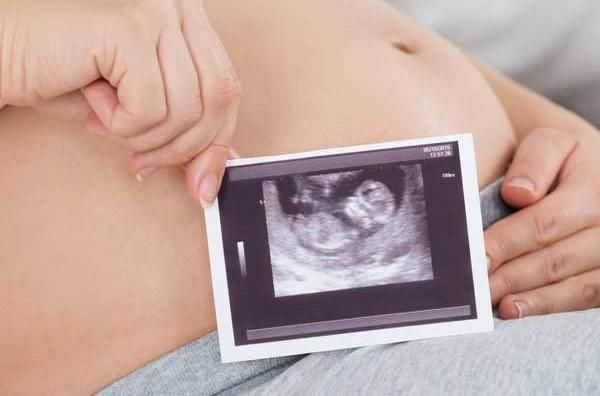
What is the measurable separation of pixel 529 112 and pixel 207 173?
0.65m

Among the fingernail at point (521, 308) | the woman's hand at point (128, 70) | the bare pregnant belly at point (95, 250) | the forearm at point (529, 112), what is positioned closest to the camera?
the woman's hand at point (128, 70)

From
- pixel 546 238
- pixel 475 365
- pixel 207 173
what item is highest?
pixel 207 173

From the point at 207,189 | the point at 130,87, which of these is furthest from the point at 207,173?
the point at 130,87

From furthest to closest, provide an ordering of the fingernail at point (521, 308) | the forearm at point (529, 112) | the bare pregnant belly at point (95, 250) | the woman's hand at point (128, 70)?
the forearm at point (529, 112), the fingernail at point (521, 308), the bare pregnant belly at point (95, 250), the woman's hand at point (128, 70)

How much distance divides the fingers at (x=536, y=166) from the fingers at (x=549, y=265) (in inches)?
2.9

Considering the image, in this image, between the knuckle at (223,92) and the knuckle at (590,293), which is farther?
the knuckle at (590,293)

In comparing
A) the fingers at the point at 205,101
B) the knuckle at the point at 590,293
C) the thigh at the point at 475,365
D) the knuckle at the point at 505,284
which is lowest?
the thigh at the point at 475,365

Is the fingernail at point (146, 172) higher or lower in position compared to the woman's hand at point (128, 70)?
lower

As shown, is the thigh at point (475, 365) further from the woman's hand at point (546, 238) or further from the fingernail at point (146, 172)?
the fingernail at point (146, 172)

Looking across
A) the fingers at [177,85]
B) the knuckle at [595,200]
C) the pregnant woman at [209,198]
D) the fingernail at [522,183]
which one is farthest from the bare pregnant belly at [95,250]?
the knuckle at [595,200]

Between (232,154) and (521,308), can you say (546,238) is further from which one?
(232,154)

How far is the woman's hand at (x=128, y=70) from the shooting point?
0.67m

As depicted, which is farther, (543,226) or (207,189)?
(543,226)

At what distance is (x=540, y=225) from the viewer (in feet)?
3.14
